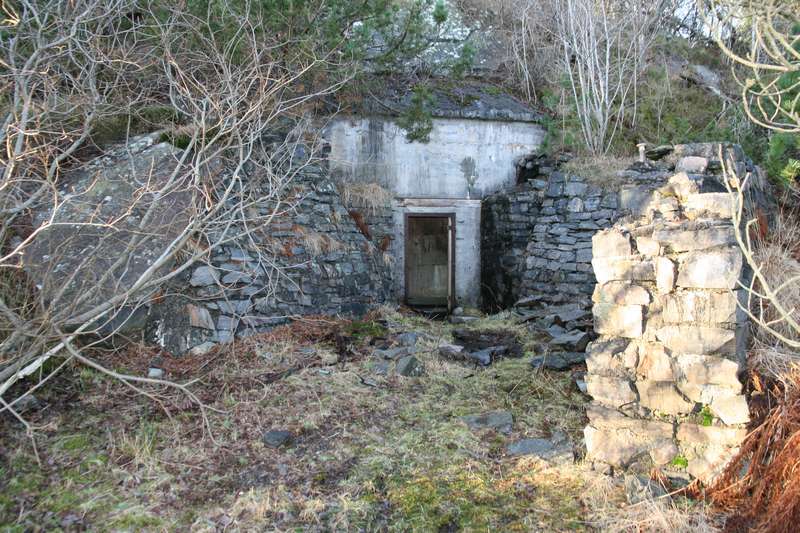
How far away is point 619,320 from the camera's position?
3932 millimetres

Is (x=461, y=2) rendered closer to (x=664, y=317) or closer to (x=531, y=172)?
(x=531, y=172)

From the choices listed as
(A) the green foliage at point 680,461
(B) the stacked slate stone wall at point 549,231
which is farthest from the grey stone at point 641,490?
(B) the stacked slate stone wall at point 549,231

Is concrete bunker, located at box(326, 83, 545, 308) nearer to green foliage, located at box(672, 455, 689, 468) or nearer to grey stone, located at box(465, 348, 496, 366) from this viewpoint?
grey stone, located at box(465, 348, 496, 366)

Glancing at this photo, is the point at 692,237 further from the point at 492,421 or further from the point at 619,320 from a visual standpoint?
the point at 492,421

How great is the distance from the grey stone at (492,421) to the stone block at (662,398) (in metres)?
1.21

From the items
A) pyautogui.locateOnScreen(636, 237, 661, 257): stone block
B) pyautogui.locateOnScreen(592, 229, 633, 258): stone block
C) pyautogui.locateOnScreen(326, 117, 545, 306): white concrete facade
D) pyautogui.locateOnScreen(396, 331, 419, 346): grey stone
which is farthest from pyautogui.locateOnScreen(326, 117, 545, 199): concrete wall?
pyautogui.locateOnScreen(636, 237, 661, 257): stone block

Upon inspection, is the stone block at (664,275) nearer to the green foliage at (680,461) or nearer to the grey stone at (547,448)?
the green foliage at (680,461)

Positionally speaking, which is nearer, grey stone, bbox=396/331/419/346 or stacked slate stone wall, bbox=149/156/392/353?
stacked slate stone wall, bbox=149/156/392/353

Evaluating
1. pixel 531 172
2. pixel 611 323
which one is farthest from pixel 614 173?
pixel 611 323

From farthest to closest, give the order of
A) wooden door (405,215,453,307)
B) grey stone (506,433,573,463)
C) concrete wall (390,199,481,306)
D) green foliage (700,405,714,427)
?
wooden door (405,215,453,307) → concrete wall (390,199,481,306) → grey stone (506,433,573,463) → green foliage (700,405,714,427)

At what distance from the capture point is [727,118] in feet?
33.7

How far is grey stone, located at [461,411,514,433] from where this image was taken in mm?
4664

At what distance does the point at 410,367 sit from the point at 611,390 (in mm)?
2398

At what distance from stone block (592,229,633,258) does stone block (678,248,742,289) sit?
0.40m
